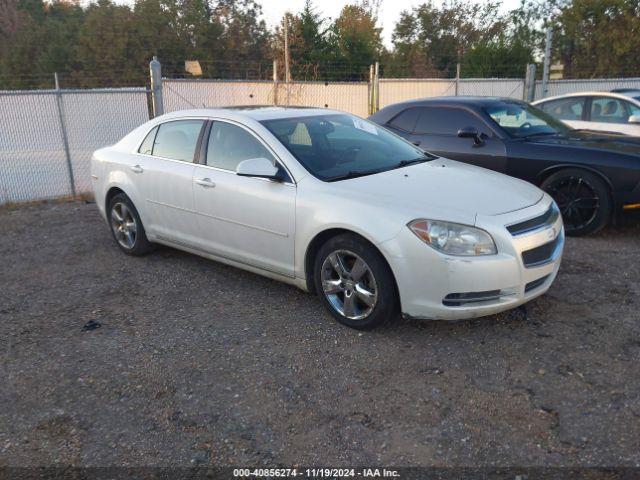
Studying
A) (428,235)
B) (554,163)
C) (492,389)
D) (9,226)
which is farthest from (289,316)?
(9,226)

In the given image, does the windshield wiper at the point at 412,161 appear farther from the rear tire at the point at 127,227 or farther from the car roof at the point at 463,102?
the rear tire at the point at 127,227

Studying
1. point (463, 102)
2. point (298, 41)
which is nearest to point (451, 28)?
point (298, 41)

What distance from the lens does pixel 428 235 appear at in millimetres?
3633

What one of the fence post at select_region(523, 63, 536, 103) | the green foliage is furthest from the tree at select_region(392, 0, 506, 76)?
the fence post at select_region(523, 63, 536, 103)

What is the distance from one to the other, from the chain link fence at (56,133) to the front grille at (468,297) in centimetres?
721

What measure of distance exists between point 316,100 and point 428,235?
1213 centimetres

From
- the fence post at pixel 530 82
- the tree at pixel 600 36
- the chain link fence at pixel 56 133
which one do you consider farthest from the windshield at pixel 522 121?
the tree at pixel 600 36

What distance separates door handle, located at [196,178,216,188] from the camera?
15.6 feet

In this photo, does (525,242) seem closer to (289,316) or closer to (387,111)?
(289,316)

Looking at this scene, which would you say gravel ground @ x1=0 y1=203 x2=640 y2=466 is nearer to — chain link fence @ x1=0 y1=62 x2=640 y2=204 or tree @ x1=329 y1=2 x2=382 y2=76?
chain link fence @ x1=0 y1=62 x2=640 y2=204

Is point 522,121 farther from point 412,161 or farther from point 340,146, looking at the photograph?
point 340,146

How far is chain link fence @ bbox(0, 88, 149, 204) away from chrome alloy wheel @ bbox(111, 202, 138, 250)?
3.56 meters

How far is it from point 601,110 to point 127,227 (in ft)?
23.3

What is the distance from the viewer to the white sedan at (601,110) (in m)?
8.47
